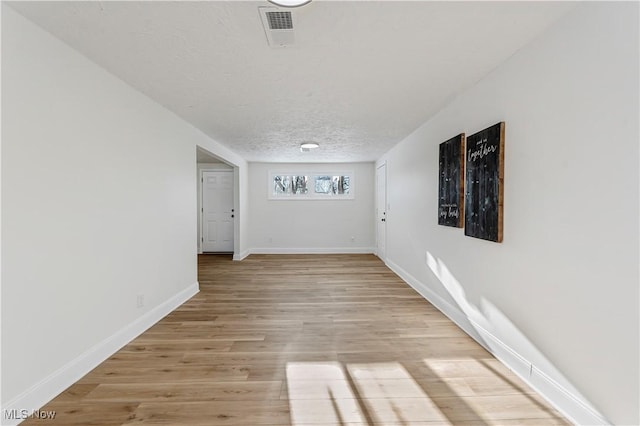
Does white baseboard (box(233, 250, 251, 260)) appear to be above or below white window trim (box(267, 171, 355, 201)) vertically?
below

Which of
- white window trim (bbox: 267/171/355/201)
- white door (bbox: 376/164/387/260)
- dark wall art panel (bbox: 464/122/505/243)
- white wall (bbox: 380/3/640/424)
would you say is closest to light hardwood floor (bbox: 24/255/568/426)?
white wall (bbox: 380/3/640/424)

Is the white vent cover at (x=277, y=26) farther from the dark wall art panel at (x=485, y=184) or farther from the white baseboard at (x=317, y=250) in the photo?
the white baseboard at (x=317, y=250)

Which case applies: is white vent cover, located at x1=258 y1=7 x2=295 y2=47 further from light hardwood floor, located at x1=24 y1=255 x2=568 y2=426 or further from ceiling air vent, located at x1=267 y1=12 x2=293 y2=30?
light hardwood floor, located at x1=24 y1=255 x2=568 y2=426

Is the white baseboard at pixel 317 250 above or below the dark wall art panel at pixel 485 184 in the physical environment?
below

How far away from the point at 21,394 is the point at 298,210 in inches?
230

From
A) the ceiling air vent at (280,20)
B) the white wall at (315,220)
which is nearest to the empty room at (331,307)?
the ceiling air vent at (280,20)

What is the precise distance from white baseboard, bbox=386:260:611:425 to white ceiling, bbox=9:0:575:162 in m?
2.15

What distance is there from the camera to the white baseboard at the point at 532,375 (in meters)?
1.56

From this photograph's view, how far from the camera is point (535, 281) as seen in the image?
6.21 feet

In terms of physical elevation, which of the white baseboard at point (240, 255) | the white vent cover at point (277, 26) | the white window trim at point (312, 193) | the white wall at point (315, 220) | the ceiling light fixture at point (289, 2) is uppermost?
the white vent cover at point (277, 26)

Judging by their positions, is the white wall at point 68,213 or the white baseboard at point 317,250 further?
the white baseboard at point 317,250

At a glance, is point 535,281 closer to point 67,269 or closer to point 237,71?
point 237,71

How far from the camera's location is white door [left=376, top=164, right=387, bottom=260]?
603 cm

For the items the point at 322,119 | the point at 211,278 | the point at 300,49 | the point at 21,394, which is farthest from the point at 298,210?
the point at 21,394
